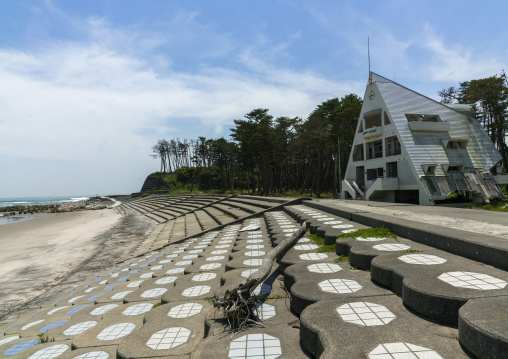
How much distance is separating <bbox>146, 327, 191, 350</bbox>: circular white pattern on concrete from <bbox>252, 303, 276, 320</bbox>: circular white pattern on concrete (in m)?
0.76

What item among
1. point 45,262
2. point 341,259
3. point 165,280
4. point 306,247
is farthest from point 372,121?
point 45,262

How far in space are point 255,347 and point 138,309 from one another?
7.83 ft

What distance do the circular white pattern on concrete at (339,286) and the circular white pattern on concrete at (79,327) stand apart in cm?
306

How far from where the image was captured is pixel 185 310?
3525mm

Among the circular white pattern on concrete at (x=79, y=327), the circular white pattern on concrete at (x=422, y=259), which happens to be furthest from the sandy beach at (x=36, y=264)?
the circular white pattern on concrete at (x=422, y=259)

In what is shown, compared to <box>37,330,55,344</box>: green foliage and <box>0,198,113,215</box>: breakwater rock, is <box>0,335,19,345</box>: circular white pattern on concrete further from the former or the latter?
<box>0,198,113,215</box>: breakwater rock

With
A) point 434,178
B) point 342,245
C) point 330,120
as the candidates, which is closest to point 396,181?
point 434,178

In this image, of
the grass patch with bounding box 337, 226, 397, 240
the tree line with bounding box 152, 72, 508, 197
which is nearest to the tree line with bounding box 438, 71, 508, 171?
the tree line with bounding box 152, 72, 508, 197

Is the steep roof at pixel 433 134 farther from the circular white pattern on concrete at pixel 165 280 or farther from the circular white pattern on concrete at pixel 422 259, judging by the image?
the circular white pattern on concrete at pixel 165 280

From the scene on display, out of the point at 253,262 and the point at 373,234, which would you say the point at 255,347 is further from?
the point at 373,234

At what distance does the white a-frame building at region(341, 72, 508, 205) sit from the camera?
741 inches

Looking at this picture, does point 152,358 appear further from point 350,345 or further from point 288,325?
point 350,345

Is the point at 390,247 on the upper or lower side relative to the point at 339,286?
upper

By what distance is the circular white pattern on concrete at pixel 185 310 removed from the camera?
3.39 meters
